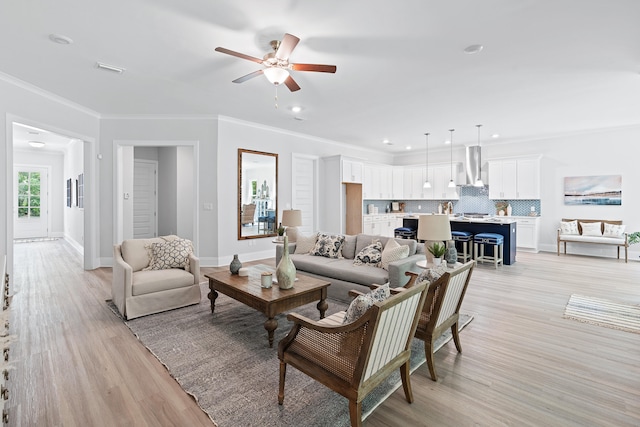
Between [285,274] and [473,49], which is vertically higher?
[473,49]

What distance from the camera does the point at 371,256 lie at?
4.17m

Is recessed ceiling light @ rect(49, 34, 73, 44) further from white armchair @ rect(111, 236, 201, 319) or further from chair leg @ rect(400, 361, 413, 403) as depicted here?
chair leg @ rect(400, 361, 413, 403)

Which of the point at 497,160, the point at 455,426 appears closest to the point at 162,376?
the point at 455,426

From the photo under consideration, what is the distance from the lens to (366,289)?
3807mm

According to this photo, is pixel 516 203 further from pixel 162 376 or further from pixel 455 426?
pixel 162 376

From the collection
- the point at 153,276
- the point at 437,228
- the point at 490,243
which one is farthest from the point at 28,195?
the point at 490,243

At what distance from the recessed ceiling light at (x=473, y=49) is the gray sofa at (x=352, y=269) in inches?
90.3

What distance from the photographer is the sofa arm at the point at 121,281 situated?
11.2 feet

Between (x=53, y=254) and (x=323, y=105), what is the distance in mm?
7204

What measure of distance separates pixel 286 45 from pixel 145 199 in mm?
6896

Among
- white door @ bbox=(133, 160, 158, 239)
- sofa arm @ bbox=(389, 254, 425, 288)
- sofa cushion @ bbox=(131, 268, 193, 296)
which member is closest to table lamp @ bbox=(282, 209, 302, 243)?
sofa cushion @ bbox=(131, 268, 193, 296)

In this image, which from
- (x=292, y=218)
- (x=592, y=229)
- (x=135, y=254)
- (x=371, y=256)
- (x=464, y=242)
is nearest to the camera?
(x=135, y=254)

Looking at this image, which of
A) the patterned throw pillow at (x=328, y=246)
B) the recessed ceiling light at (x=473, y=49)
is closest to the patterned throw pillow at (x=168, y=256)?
the patterned throw pillow at (x=328, y=246)

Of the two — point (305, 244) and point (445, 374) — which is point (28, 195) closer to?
point (305, 244)
